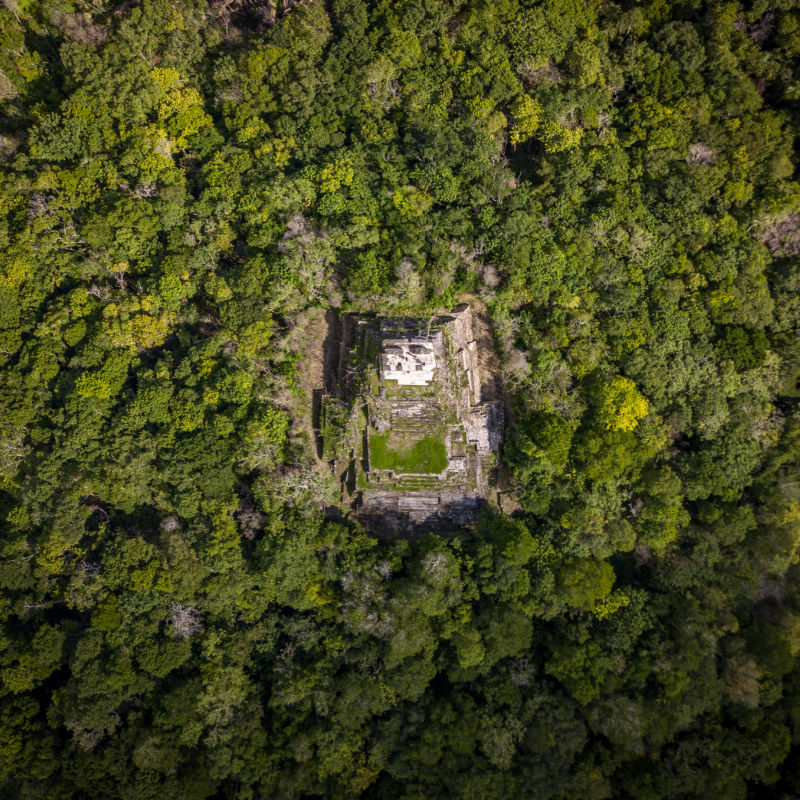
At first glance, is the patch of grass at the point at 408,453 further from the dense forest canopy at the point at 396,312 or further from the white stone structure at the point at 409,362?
the dense forest canopy at the point at 396,312

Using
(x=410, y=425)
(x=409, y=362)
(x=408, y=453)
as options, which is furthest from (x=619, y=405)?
(x=408, y=453)

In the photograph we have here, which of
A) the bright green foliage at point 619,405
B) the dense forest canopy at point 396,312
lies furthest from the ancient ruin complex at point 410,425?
the bright green foliage at point 619,405

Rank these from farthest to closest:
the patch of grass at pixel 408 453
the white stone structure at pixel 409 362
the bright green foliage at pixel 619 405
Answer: the patch of grass at pixel 408 453 < the white stone structure at pixel 409 362 < the bright green foliage at pixel 619 405

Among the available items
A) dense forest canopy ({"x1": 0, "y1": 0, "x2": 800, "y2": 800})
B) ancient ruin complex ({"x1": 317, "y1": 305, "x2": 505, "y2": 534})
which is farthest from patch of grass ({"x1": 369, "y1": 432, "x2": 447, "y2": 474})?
dense forest canopy ({"x1": 0, "y1": 0, "x2": 800, "y2": 800})

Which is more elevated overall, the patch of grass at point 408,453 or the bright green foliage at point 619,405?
the bright green foliage at point 619,405

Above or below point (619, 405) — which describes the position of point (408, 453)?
below

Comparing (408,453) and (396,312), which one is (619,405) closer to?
(408,453)
